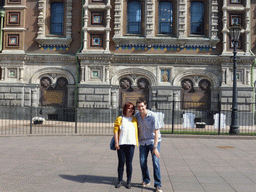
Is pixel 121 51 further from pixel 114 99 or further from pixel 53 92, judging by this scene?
pixel 53 92

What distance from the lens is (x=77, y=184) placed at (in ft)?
19.2

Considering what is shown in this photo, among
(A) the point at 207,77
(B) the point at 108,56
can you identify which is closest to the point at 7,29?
(B) the point at 108,56

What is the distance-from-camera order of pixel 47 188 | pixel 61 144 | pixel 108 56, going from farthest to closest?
pixel 108 56 → pixel 61 144 → pixel 47 188

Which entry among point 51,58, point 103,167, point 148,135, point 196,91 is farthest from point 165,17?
point 148,135

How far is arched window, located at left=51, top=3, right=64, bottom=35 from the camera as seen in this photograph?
22141mm

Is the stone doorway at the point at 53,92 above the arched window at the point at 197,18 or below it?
below

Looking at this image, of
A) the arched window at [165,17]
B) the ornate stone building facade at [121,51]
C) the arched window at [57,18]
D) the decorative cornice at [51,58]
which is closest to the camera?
the ornate stone building facade at [121,51]

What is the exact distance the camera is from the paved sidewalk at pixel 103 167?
19.0ft

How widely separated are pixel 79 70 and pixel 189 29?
876 centimetres

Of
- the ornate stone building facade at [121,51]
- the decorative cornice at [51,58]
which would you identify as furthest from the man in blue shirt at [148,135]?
the decorative cornice at [51,58]

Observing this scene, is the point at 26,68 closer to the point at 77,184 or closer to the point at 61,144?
the point at 61,144

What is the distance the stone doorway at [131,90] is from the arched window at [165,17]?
4.08 meters

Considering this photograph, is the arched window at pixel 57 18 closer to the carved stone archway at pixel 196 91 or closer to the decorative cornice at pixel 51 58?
the decorative cornice at pixel 51 58

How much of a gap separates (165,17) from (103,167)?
16498 mm
